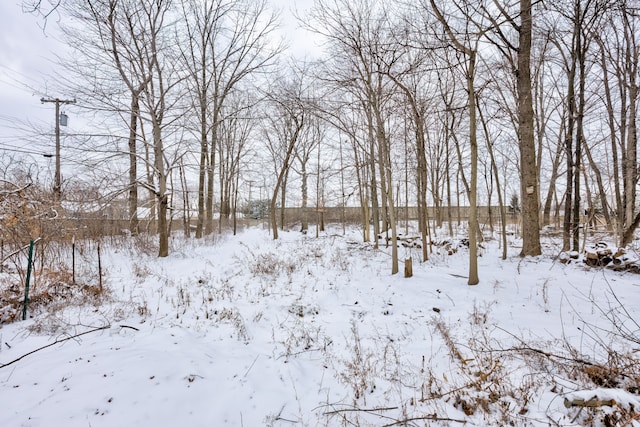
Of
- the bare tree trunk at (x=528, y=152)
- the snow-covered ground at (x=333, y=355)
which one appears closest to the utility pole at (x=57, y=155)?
the snow-covered ground at (x=333, y=355)

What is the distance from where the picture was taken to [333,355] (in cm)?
314

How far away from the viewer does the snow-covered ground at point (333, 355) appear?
2.09 m

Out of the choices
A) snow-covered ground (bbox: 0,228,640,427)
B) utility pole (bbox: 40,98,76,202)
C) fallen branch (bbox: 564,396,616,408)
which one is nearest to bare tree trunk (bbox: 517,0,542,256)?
snow-covered ground (bbox: 0,228,640,427)

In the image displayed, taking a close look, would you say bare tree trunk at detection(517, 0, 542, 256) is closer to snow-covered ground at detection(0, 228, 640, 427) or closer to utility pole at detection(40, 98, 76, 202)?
snow-covered ground at detection(0, 228, 640, 427)

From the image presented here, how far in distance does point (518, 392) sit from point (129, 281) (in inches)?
288

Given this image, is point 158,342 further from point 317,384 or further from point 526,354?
point 526,354

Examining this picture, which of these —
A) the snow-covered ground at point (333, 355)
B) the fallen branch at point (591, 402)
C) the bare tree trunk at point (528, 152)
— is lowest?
the snow-covered ground at point (333, 355)

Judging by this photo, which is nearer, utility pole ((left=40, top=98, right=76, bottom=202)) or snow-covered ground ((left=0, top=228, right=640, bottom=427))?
snow-covered ground ((left=0, top=228, right=640, bottom=427))

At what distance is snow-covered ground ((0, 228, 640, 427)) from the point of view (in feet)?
6.86

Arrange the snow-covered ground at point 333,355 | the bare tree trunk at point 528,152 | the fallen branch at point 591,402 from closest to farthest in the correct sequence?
the fallen branch at point 591,402 → the snow-covered ground at point 333,355 → the bare tree trunk at point 528,152

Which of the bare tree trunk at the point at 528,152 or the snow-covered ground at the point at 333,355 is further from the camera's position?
the bare tree trunk at the point at 528,152

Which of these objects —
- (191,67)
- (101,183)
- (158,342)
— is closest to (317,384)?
(158,342)

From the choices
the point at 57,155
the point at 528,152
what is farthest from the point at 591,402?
the point at 57,155

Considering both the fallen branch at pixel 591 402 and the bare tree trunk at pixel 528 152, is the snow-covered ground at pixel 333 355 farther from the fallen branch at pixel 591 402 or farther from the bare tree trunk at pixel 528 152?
the bare tree trunk at pixel 528 152
